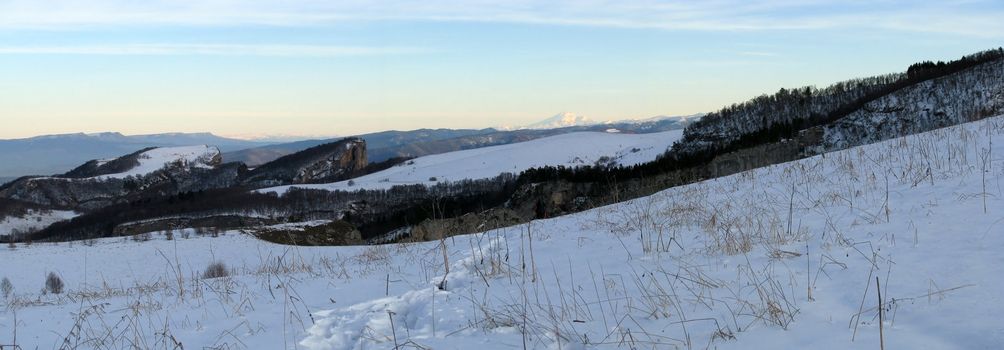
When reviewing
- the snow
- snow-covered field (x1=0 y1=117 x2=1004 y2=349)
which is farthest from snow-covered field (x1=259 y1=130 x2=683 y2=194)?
snow-covered field (x1=0 y1=117 x2=1004 y2=349)

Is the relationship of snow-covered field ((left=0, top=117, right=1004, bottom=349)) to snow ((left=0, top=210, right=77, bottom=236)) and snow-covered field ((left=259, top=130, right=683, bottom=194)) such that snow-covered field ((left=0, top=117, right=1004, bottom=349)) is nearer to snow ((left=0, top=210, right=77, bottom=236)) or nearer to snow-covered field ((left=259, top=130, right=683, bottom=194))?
snow-covered field ((left=259, top=130, right=683, bottom=194))

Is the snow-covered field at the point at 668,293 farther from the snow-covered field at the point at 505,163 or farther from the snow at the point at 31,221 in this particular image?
the snow at the point at 31,221

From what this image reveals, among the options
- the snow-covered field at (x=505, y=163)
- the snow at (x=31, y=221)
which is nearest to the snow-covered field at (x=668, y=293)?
the snow-covered field at (x=505, y=163)

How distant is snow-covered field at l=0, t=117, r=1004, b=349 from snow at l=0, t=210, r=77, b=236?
196495 mm

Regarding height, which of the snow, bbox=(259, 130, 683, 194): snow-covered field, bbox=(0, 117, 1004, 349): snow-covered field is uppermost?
bbox=(0, 117, 1004, 349): snow-covered field

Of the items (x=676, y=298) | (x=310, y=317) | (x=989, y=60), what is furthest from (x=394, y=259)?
(x=989, y=60)

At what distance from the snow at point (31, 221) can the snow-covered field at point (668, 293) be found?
19649cm

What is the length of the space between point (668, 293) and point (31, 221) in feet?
691

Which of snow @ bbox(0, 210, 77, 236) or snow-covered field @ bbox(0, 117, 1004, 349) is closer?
snow-covered field @ bbox(0, 117, 1004, 349)

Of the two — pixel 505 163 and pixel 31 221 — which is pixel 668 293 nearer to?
pixel 505 163

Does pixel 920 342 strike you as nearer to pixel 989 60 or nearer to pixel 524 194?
pixel 524 194

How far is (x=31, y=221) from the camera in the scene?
171 meters

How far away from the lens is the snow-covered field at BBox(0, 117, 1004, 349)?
3.90 m

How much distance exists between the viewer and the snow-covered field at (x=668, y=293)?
3896 millimetres
